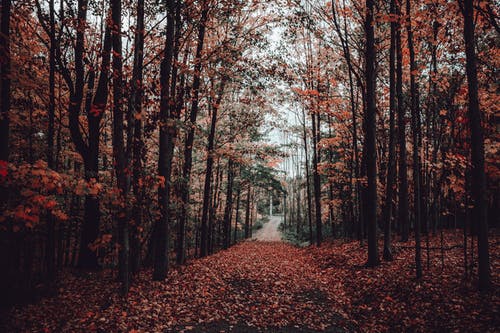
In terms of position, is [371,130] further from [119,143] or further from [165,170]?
[119,143]

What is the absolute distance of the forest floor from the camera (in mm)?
5691

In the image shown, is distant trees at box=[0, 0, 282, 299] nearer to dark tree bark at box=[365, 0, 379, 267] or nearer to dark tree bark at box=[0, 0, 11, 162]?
dark tree bark at box=[0, 0, 11, 162]

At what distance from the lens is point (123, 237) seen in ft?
22.0

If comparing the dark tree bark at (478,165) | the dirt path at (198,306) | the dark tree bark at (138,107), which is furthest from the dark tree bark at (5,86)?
the dark tree bark at (478,165)

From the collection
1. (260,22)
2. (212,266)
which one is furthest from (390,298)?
(260,22)

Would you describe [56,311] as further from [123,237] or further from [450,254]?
[450,254]

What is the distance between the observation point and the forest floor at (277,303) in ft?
18.7

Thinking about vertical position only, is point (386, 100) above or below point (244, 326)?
above

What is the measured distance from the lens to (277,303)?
745 cm

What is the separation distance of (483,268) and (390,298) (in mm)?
2085

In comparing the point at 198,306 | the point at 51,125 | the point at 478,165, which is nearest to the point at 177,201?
the point at 198,306

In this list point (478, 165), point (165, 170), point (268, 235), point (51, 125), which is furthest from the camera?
point (268, 235)

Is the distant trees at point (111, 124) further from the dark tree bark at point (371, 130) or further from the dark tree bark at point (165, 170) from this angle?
the dark tree bark at point (371, 130)

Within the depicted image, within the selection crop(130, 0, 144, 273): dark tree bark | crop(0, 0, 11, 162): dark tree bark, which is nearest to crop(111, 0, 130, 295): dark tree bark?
crop(130, 0, 144, 273): dark tree bark
